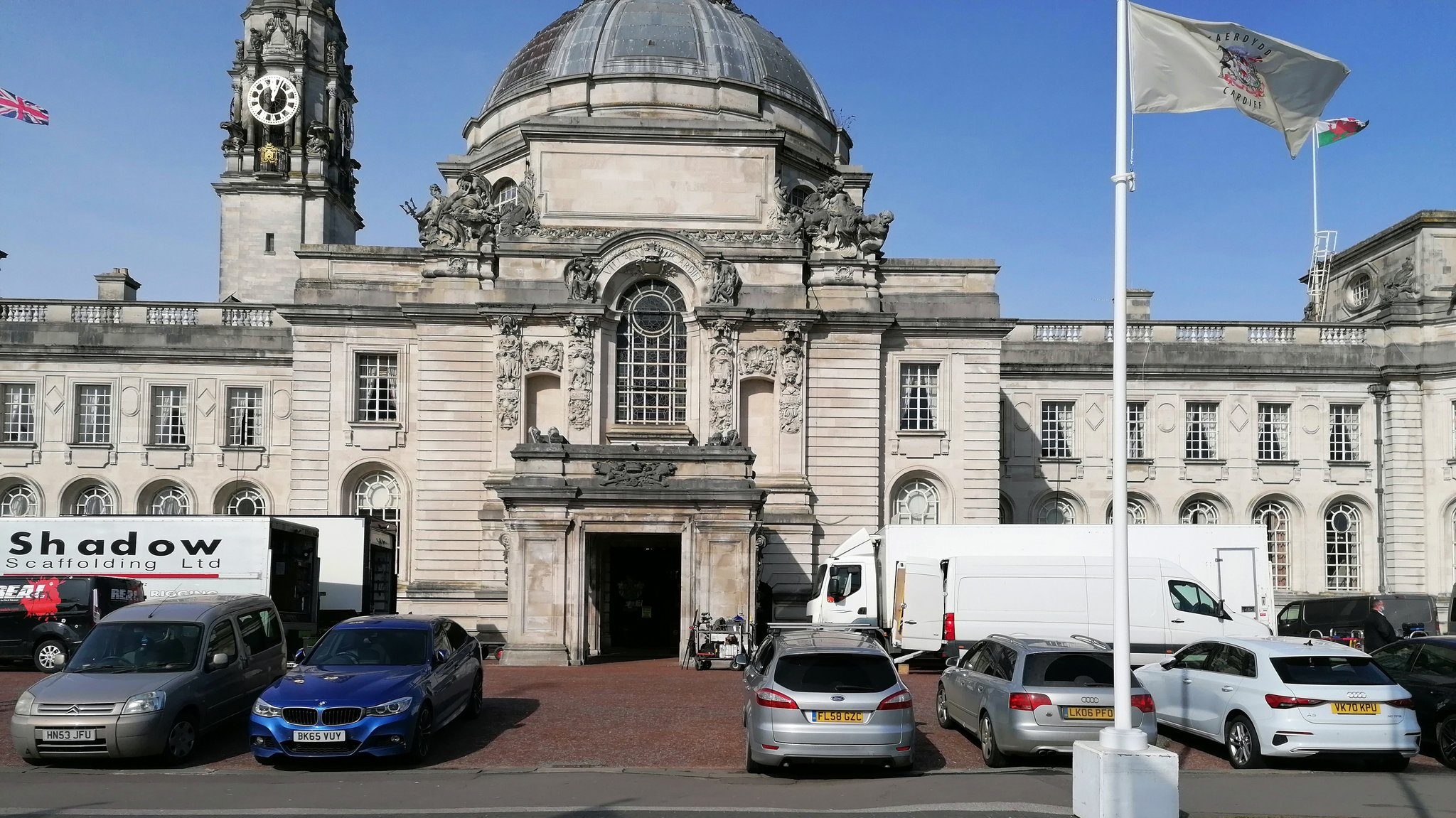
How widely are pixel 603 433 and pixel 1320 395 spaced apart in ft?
80.2

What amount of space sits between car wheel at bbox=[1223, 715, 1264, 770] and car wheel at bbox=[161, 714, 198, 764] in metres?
13.3

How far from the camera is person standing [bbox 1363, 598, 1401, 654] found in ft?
101

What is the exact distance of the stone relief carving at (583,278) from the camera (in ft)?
121

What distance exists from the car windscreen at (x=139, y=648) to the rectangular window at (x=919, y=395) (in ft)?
81.1

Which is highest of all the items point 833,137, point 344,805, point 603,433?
point 833,137

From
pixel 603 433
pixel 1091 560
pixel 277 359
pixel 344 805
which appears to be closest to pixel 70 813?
pixel 344 805

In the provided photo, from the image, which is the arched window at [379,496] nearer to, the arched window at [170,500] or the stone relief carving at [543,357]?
the stone relief carving at [543,357]

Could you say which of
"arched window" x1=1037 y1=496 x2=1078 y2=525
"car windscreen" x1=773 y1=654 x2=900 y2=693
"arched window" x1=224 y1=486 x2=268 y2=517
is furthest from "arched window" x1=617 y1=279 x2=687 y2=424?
"car windscreen" x1=773 y1=654 x2=900 y2=693

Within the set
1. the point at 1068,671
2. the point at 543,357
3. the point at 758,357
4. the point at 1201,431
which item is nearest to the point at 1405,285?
the point at 1201,431

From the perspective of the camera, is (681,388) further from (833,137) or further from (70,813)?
(70,813)

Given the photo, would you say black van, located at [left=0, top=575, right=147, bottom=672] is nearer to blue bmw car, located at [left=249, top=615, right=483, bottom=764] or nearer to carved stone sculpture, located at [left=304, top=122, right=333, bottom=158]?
blue bmw car, located at [left=249, top=615, right=483, bottom=764]

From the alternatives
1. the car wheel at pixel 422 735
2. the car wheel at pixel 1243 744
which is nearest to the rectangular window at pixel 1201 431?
the car wheel at pixel 1243 744

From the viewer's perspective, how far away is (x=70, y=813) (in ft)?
44.9

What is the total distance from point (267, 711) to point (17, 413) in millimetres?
32411
